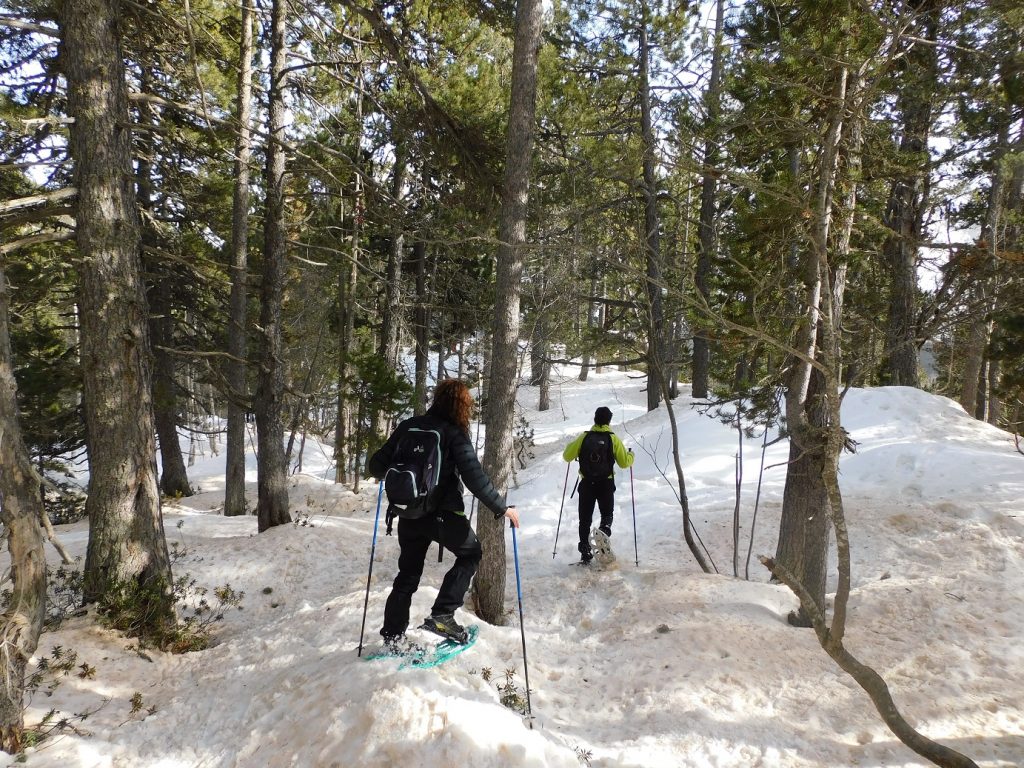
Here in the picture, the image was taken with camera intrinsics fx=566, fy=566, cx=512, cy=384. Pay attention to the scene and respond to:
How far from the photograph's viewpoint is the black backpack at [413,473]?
4.12 metres

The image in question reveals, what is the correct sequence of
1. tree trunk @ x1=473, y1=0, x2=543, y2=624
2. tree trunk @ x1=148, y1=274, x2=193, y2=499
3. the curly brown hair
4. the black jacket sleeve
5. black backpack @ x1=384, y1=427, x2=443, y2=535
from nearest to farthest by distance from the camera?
black backpack @ x1=384, y1=427, x2=443, y2=535
the black jacket sleeve
the curly brown hair
tree trunk @ x1=473, y1=0, x2=543, y2=624
tree trunk @ x1=148, y1=274, x2=193, y2=499

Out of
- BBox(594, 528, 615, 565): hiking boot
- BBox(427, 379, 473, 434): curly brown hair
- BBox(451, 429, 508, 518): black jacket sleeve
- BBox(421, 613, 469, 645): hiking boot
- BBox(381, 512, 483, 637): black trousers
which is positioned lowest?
BBox(594, 528, 615, 565): hiking boot

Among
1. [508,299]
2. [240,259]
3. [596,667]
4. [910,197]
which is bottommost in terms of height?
[596,667]

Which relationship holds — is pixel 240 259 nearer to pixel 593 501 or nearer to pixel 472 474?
pixel 593 501

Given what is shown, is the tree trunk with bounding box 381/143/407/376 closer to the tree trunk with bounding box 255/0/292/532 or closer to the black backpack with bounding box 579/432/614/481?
the tree trunk with bounding box 255/0/292/532

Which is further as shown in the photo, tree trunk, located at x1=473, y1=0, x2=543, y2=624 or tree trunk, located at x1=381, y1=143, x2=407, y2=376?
tree trunk, located at x1=381, y1=143, x2=407, y2=376

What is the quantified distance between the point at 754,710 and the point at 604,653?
1476mm

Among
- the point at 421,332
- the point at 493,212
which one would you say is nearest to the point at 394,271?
the point at 421,332

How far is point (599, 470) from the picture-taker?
791 centimetres

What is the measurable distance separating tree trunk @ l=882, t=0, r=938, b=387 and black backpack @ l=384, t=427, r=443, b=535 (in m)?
3.60

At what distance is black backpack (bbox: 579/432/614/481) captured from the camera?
25.7 feet

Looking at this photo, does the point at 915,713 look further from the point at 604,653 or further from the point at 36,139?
the point at 36,139

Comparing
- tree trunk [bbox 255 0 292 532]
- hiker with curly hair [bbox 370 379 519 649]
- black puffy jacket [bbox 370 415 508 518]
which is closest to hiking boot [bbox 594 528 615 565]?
hiker with curly hair [bbox 370 379 519 649]

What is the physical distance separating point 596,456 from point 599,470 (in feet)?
0.71
